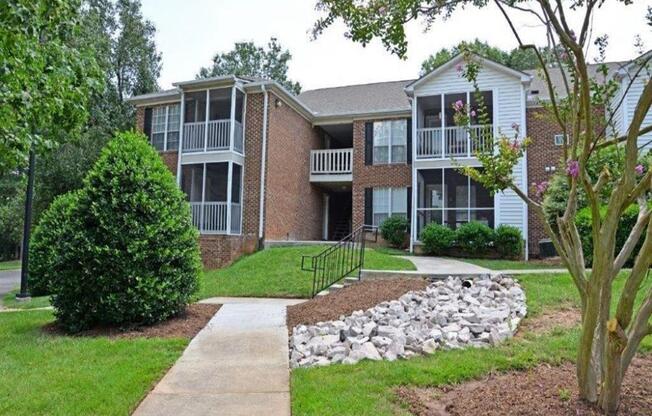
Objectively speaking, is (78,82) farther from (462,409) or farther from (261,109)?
(261,109)

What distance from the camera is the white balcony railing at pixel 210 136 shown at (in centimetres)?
1586

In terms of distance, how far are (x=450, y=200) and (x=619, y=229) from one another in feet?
24.2

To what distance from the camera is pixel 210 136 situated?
53.1ft

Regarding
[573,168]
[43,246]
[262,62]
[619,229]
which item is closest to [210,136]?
[43,246]

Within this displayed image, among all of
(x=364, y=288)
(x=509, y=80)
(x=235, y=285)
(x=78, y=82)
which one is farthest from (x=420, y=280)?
(x=509, y=80)

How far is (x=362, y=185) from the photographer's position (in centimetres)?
1747

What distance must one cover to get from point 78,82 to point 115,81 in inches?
761

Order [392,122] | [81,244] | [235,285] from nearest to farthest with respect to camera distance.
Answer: [81,244], [235,285], [392,122]

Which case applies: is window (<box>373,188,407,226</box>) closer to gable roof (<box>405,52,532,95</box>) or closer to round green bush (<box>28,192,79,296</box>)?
gable roof (<box>405,52,532,95</box>)

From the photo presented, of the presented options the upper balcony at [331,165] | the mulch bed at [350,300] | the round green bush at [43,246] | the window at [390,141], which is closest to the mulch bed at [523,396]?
the mulch bed at [350,300]

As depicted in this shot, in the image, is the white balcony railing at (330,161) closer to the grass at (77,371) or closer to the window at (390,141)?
the window at (390,141)

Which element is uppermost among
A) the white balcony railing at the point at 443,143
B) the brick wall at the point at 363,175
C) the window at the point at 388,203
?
the white balcony railing at the point at 443,143

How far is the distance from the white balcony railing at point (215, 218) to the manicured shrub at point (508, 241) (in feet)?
26.4

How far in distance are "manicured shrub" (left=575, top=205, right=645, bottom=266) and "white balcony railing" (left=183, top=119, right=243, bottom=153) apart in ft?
33.9
